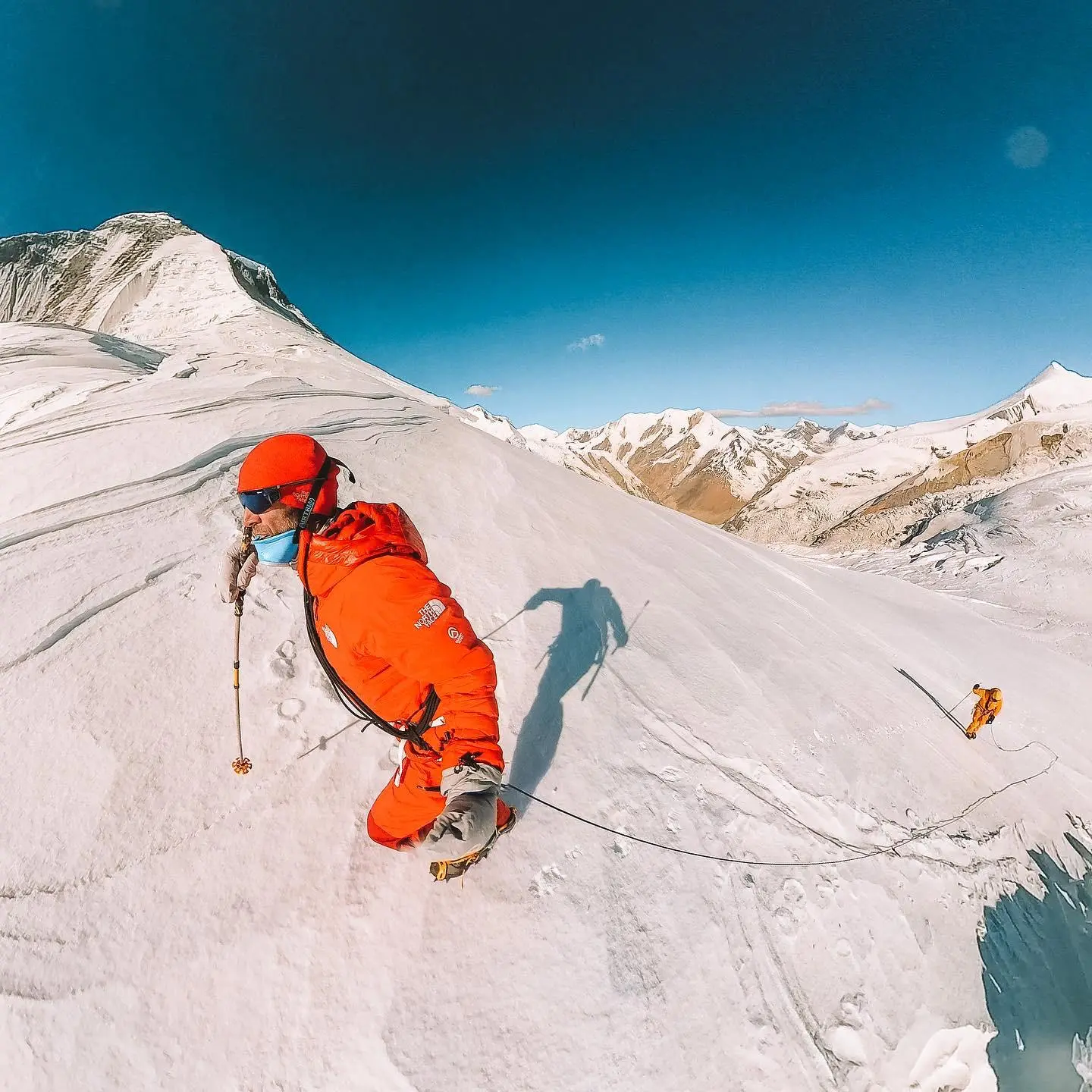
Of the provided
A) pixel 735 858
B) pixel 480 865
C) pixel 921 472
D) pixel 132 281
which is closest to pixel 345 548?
pixel 480 865

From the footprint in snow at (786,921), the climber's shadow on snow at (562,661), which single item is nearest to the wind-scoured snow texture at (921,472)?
the climber's shadow on snow at (562,661)

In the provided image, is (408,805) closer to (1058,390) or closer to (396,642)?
(396,642)

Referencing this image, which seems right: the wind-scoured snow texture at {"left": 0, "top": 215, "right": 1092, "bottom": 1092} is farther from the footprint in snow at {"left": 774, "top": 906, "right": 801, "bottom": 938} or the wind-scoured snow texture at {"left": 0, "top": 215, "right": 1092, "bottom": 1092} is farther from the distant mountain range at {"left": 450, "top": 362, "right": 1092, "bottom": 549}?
the distant mountain range at {"left": 450, "top": 362, "right": 1092, "bottom": 549}

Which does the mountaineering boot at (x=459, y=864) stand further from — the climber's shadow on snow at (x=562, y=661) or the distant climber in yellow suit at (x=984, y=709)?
the distant climber in yellow suit at (x=984, y=709)

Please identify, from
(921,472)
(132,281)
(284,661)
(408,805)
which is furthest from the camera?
(921,472)

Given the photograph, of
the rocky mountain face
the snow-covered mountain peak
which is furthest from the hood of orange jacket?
the snow-covered mountain peak

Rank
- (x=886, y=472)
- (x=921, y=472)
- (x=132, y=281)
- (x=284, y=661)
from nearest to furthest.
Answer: (x=284, y=661)
(x=132, y=281)
(x=921, y=472)
(x=886, y=472)
